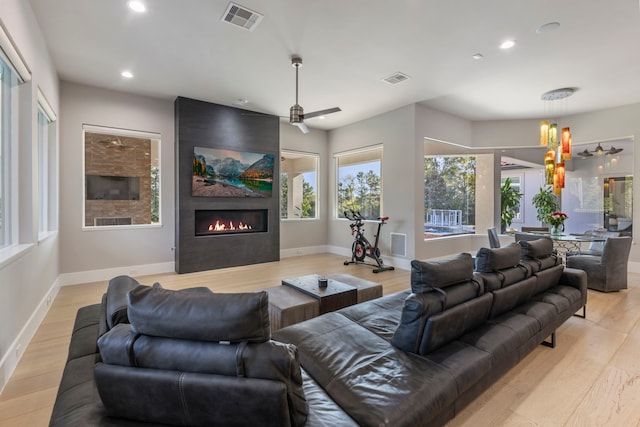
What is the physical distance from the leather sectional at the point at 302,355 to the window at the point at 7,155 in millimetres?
1397

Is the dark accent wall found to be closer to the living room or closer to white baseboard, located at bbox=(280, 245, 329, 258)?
the living room

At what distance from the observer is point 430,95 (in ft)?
17.9

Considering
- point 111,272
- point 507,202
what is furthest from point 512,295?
point 507,202

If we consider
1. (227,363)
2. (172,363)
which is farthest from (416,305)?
(172,363)

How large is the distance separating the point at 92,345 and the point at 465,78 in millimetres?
5403

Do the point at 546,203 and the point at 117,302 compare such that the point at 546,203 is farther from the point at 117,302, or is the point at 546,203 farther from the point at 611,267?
the point at 117,302

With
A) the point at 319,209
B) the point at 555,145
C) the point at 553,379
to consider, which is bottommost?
the point at 553,379

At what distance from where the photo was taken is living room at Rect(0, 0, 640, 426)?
293 centimetres

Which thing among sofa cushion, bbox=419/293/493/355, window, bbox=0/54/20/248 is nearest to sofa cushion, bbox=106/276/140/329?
sofa cushion, bbox=419/293/493/355

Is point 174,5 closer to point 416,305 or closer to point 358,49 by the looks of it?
point 358,49

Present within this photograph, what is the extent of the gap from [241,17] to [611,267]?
5.83m

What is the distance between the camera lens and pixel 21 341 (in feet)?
8.94

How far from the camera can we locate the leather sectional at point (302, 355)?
1047 mm

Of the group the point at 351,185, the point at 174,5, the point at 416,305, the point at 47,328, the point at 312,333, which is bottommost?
the point at 47,328
